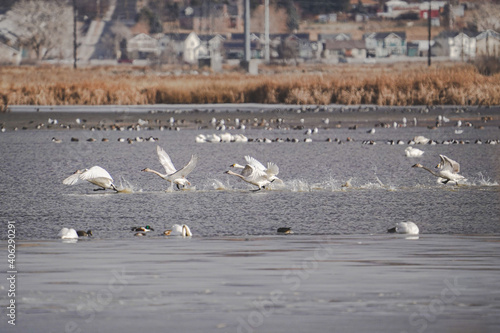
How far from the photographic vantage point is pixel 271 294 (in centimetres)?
792

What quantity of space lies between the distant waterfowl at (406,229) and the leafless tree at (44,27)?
486 ft

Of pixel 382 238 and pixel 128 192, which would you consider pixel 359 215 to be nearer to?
pixel 382 238

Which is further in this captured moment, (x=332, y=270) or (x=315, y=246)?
(x=315, y=246)

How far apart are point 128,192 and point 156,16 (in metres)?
185

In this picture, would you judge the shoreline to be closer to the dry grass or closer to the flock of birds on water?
the dry grass

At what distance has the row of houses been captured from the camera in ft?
534

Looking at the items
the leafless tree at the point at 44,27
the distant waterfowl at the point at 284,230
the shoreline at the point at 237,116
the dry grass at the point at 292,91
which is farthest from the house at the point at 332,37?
the distant waterfowl at the point at 284,230

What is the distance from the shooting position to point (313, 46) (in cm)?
17225

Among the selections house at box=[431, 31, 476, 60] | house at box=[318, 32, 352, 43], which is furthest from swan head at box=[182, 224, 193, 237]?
house at box=[318, 32, 352, 43]

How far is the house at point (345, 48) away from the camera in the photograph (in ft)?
559

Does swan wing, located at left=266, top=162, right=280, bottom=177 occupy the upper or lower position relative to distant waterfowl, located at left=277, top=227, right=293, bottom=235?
upper

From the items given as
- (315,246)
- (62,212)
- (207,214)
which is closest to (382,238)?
(315,246)

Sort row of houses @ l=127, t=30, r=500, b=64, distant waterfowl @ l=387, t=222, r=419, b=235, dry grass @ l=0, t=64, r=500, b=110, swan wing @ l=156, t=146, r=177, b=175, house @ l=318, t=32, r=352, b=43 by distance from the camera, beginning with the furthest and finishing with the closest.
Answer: house @ l=318, t=32, r=352, b=43 < row of houses @ l=127, t=30, r=500, b=64 < dry grass @ l=0, t=64, r=500, b=110 < swan wing @ l=156, t=146, r=177, b=175 < distant waterfowl @ l=387, t=222, r=419, b=235

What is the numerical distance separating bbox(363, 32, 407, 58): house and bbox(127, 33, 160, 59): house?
3425 cm
